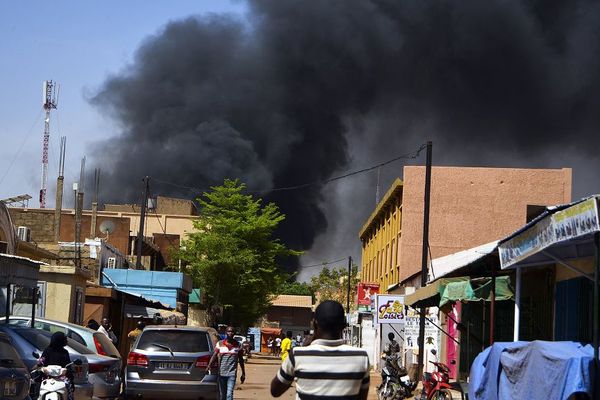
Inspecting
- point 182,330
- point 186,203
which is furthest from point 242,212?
point 182,330

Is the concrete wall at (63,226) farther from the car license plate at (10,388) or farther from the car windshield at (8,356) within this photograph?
the car license plate at (10,388)

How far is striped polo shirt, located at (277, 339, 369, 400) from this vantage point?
6.50 m

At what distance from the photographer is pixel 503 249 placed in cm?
1368

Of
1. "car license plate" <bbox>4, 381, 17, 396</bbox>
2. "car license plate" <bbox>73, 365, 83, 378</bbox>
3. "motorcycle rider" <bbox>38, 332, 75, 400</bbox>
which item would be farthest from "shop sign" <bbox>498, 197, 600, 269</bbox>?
"car license plate" <bbox>73, 365, 83, 378</bbox>

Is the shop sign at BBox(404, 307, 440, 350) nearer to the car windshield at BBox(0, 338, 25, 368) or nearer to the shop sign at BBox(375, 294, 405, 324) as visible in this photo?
the shop sign at BBox(375, 294, 405, 324)

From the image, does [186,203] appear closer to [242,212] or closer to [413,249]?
[242,212]

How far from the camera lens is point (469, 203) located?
4931 centimetres

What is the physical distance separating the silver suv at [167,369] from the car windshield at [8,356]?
23.5ft

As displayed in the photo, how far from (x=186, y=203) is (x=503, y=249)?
257 ft

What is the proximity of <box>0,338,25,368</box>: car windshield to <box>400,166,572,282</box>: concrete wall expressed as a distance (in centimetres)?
3786

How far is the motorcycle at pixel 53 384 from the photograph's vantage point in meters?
12.9

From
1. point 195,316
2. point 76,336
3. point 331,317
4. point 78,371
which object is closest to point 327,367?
point 331,317

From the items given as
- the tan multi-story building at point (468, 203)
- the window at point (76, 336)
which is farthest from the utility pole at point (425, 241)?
the tan multi-story building at point (468, 203)

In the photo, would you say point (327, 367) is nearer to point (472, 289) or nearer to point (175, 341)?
point (472, 289)
